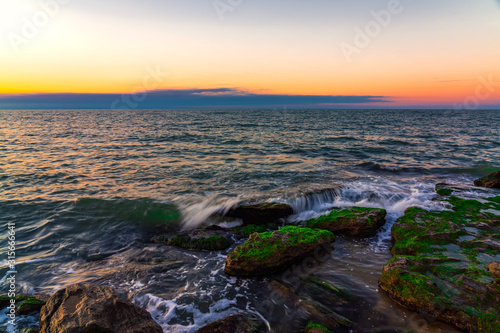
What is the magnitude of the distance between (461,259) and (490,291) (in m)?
1.40

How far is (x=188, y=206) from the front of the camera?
1163cm

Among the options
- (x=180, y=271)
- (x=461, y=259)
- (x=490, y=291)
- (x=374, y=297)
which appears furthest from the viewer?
(x=180, y=271)

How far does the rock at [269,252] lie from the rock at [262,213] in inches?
104

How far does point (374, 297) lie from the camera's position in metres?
5.42

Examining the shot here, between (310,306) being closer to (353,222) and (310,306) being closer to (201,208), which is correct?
(353,222)

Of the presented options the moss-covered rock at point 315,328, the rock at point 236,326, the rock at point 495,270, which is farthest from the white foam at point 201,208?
the rock at point 495,270

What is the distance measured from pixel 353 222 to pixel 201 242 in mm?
5033

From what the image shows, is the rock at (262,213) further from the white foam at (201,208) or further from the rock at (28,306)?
the rock at (28,306)

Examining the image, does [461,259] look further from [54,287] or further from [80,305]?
[54,287]

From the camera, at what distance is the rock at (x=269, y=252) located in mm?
6441

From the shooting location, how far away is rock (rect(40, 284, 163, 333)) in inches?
159

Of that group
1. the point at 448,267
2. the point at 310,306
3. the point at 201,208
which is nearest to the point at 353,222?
the point at 448,267

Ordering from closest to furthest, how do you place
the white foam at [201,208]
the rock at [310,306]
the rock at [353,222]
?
the rock at [310,306], the rock at [353,222], the white foam at [201,208]

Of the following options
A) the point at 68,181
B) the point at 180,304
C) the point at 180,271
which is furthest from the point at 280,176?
the point at 68,181
